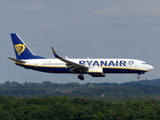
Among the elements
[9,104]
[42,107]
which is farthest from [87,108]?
[9,104]

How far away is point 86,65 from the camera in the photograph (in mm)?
115500

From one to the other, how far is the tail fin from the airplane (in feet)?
5.58

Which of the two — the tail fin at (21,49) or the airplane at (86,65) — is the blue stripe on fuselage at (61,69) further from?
the tail fin at (21,49)

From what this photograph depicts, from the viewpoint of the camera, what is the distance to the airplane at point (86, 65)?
11419 cm

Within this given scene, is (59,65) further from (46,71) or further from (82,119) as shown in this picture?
(82,119)

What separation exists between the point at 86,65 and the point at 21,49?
20230 mm

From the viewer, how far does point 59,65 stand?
381 ft

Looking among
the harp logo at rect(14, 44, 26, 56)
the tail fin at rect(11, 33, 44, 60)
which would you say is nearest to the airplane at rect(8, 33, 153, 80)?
the tail fin at rect(11, 33, 44, 60)

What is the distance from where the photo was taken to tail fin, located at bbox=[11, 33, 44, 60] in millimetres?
122300

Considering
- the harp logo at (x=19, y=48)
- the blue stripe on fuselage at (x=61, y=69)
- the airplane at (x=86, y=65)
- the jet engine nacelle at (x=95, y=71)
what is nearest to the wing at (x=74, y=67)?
the airplane at (x=86, y=65)

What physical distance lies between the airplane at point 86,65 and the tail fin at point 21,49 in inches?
66.9

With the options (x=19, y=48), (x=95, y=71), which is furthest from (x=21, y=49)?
(x=95, y=71)

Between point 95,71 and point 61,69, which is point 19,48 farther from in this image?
point 95,71

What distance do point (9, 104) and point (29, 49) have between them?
166 feet
